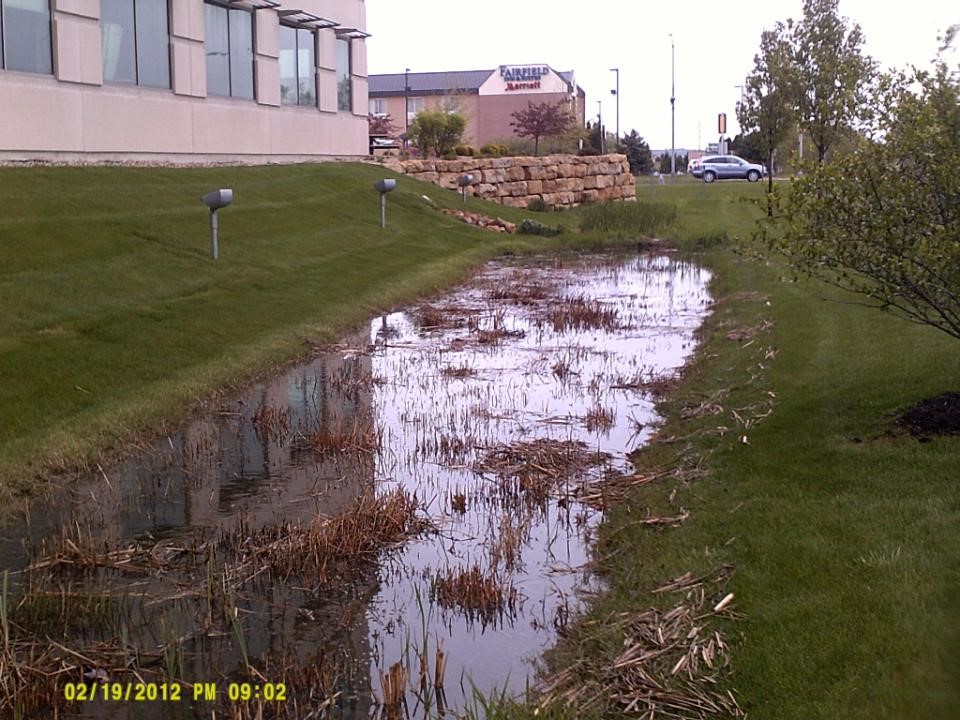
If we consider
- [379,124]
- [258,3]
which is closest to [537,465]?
[258,3]

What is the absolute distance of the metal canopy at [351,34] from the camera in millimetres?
37812

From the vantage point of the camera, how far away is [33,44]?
22828mm

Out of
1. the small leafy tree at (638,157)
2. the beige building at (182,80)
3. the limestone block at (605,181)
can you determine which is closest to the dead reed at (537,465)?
the beige building at (182,80)

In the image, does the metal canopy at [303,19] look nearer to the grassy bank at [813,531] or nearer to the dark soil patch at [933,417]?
the grassy bank at [813,531]

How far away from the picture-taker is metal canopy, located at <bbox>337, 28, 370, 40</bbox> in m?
→ 37.8

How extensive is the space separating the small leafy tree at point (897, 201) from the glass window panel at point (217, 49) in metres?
23.4

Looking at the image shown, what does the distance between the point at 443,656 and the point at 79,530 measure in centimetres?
283

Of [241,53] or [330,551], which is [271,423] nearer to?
[330,551]

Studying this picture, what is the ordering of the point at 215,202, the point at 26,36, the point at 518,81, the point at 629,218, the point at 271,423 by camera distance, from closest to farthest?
the point at 271,423
the point at 215,202
the point at 26,36
the point at 629,218
the point at 518,81

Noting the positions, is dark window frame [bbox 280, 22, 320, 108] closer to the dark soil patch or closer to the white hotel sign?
the dark soil patch

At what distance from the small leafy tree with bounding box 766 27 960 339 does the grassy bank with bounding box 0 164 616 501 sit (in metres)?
5.87

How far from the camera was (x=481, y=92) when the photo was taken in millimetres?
90688

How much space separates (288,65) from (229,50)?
3975 mm

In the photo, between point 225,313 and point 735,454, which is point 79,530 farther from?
point 225,313
